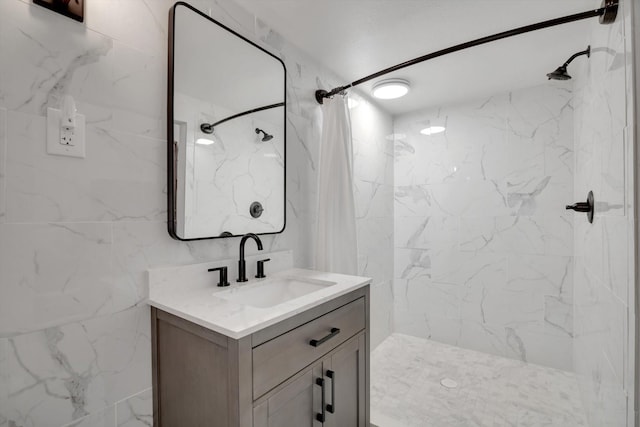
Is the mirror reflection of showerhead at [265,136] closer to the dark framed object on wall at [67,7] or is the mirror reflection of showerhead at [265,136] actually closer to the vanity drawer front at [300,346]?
the dark framed object on wall at [67,7]

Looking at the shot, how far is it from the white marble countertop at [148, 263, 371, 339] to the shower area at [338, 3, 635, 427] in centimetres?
102

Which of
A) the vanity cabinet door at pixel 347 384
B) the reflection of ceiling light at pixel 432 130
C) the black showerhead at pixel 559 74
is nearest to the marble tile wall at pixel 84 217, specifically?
the vanity cabinet door at pixel 347 384

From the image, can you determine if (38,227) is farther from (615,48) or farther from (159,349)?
(615,48)

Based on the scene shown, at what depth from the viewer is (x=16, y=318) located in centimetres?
87

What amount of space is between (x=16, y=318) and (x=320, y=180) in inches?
54.5

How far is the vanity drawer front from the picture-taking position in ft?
3.02

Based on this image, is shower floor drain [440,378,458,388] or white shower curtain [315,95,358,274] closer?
white shower curtain [315,95,358,274]

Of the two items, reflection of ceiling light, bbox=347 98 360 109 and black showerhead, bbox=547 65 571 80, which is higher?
reflection of ceiling light, bbox=347 98 360 109

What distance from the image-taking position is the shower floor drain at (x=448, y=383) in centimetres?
206

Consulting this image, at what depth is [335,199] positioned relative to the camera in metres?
1.80

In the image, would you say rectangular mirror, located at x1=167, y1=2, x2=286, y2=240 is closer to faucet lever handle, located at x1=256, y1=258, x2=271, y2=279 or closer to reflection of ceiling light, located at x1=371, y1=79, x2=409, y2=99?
faucet lever handle, located at x1=256, y1=258, x2=271, y2=279

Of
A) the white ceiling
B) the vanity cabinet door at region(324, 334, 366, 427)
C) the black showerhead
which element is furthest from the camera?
the black showerhead

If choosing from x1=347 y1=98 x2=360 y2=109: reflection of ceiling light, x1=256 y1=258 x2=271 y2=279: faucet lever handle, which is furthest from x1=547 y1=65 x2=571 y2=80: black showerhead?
x1=256 y1=258 x2=271 y2=279: faucet lever handle

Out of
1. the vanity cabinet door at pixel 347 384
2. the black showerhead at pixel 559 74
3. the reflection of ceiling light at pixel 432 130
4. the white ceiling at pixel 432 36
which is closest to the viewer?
the vanity cabinet door at pixel 347 384
